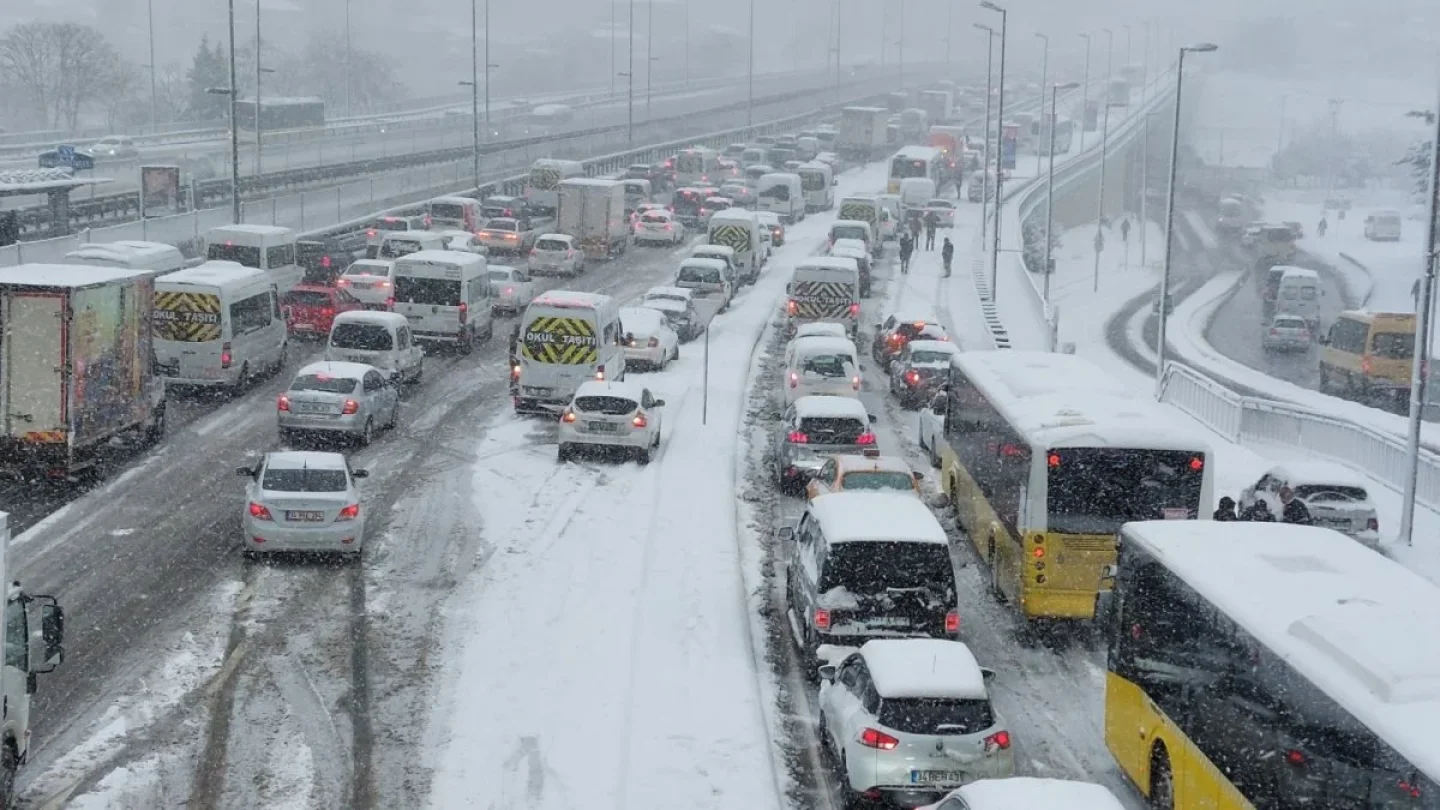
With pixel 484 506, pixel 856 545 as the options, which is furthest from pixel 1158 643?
pixel 484 506

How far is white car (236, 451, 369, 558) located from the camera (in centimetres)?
2323

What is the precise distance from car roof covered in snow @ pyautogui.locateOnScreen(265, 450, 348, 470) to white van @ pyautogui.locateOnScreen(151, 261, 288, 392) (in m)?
11.8

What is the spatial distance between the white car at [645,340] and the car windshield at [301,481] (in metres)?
17.5

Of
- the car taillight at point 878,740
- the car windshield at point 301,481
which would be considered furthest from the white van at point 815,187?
the car taillight at point 878,740

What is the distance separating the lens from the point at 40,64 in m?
120

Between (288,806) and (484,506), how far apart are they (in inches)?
484

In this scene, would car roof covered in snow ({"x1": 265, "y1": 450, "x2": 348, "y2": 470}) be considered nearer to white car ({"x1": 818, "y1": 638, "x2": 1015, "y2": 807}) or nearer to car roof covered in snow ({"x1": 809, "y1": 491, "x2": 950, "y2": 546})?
car roof covered in snow ({"x1": 809, "y1": 491, "x2": 950, "y2": 546})

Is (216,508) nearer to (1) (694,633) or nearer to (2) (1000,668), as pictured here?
(1) (694,633)

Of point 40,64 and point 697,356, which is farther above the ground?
point 40,64

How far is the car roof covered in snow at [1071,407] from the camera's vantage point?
20.4 meters

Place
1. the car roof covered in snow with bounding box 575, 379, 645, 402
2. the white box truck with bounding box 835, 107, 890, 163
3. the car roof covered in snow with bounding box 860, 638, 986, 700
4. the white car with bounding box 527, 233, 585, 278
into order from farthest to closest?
the white box truck with bounding box 835, 107, 890, 163, the white car with bounding box 527, 233, 585, 278, the car roof covered in snow with bounding box 575, 379, 645, 402, the car roof covered in snow with bounding box 860, 638, 986, 700

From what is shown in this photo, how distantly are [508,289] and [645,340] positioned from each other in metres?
9.26

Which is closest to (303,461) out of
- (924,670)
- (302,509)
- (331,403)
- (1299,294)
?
(302,509)

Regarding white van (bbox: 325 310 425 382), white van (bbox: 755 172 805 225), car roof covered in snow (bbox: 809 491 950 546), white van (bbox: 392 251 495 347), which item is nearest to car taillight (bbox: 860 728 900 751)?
car roof covered in snow (bbox: 809 491 950 546)
